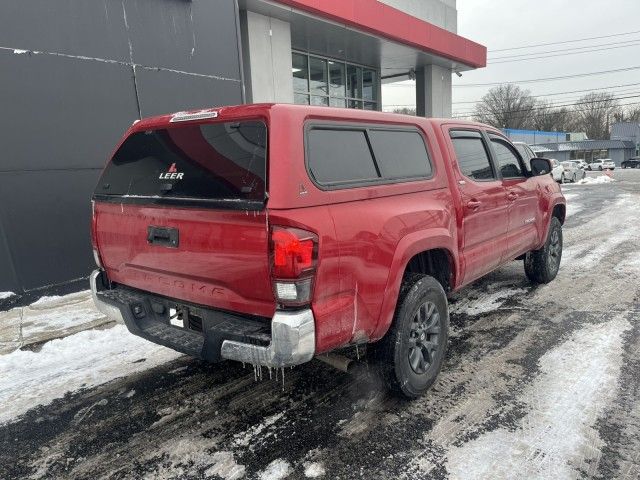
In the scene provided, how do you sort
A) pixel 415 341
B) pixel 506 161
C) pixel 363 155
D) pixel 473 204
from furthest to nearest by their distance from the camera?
1. pixel 506 161
2. pixel 473 204
3. pixel 415 341
4. pixel 363 155

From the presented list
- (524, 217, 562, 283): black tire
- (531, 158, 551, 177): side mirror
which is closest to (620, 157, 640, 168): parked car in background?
(524, 217, 562, 283): black tire

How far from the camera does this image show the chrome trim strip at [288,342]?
2342 millimetres

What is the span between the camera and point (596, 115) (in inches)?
3538

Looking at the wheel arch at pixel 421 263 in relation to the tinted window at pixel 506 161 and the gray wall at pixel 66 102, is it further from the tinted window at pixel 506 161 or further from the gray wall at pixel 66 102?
the gray wall at pixel 66 102

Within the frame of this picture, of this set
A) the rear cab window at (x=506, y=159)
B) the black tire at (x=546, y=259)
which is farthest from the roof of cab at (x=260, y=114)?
the black tire at (x=546, y=259)

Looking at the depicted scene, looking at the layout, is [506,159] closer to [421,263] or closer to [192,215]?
[421,263]

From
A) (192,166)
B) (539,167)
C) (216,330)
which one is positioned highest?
(192,166)

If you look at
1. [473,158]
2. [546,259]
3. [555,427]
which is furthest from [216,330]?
[546,259]

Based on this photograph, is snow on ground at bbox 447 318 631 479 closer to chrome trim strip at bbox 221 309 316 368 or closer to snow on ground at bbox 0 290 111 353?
chrome trim strip at bbox 221 309 316 368

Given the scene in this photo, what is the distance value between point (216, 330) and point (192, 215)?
685mm

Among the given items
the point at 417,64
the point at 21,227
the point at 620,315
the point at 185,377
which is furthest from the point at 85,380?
the point at 417,64

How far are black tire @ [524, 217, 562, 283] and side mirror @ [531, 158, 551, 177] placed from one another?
991 millimetres

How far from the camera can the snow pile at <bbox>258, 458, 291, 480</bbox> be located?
2494 mm

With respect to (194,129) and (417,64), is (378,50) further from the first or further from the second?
(194,129)
